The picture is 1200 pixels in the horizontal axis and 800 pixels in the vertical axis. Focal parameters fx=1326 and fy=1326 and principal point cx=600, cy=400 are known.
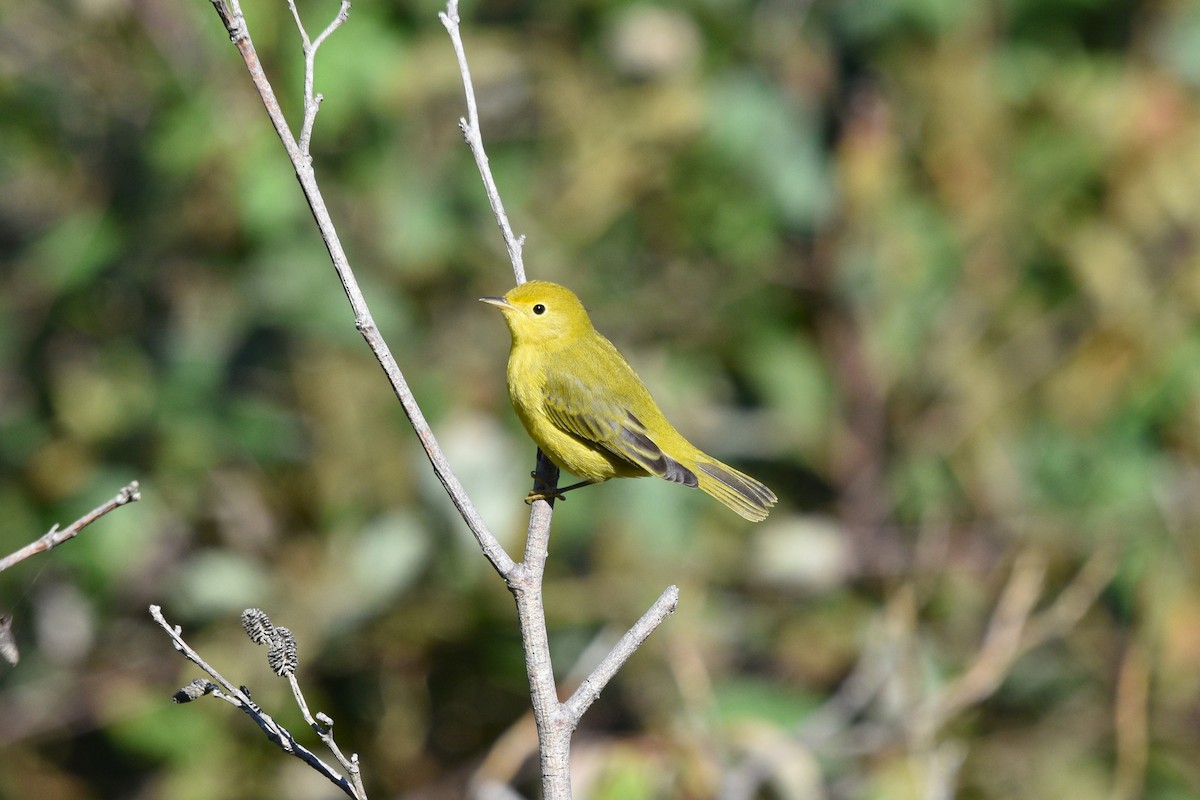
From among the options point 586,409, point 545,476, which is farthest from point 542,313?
point 545,476

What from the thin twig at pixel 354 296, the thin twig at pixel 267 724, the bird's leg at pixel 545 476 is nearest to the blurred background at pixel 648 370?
the bird's leg at pixel 545 476

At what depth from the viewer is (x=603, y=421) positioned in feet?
12.7

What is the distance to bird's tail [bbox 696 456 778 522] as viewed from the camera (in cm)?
385

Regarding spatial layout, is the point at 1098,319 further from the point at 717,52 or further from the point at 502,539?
the point at 502,539

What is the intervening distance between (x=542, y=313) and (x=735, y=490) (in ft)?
2.60

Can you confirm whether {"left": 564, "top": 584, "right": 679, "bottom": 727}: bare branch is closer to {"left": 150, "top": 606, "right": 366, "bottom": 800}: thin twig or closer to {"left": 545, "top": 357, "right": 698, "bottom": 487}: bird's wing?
{"left": 150, "top": 606, "right": 366, "bottom": 800}: thin twig

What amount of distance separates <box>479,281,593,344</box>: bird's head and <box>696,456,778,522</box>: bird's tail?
0.58 metres

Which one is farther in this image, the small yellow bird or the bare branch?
the small yellow bird

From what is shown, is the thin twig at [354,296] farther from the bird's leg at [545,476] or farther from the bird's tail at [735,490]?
the bird's tail at [735,490]

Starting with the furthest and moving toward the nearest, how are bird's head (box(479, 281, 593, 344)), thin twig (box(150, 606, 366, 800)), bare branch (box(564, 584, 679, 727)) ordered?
bird's head (box(479, 281, 593, 344))
bare branch (box(564, 584, 679, 727))
thin twig (box(150, 606, 366, 800))

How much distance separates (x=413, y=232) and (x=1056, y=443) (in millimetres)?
2540

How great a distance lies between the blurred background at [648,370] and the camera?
181 inches

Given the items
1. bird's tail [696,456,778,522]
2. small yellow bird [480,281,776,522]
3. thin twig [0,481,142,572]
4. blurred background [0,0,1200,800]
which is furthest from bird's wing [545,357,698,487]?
thin twig [0,481,142,572]

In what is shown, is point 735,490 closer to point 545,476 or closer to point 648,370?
point 545,476
